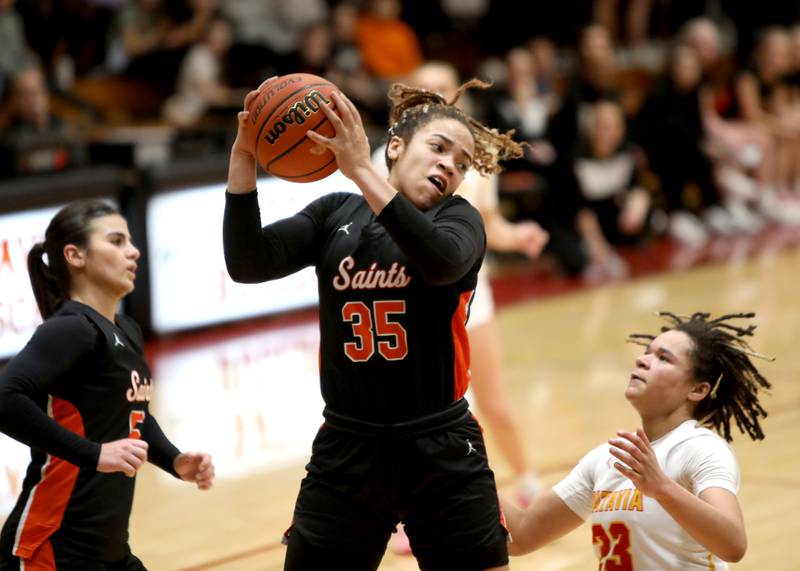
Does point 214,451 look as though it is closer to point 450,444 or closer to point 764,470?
point 764,470

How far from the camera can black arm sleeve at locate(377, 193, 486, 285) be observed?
284 cm

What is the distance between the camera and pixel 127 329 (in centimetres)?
363

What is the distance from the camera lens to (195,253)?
8.91 metres

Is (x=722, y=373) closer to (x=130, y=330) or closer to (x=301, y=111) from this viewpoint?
(x=301, y=111)

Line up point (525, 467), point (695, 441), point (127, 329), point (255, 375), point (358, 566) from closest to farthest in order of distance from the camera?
point (358, 566)
point (695, 441)
point (127, 329)
point (525, 467)
point (255, 375)

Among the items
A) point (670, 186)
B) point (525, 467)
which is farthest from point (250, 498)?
point (670, 186)

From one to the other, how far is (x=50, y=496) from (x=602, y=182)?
868 centimetres

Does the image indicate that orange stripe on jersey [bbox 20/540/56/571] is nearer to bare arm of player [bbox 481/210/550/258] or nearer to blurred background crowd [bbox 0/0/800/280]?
bare arm of player [bbox 481/210/550/258]

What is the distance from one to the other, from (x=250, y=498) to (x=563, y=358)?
319 centimetres

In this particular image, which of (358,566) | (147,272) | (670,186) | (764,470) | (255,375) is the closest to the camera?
(358,566)

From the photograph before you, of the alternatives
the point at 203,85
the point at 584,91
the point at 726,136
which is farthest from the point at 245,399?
the point at 726,136

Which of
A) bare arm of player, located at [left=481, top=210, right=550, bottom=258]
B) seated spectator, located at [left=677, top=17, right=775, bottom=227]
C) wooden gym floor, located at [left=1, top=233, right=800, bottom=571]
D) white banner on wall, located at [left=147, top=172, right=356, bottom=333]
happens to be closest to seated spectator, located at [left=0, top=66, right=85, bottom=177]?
white banner on wall, located at [left=147, top=172, right=356, bottom=333]

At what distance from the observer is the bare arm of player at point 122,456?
316 centimetres

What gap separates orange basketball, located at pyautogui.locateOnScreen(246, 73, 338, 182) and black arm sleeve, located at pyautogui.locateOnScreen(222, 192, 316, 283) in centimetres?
12
